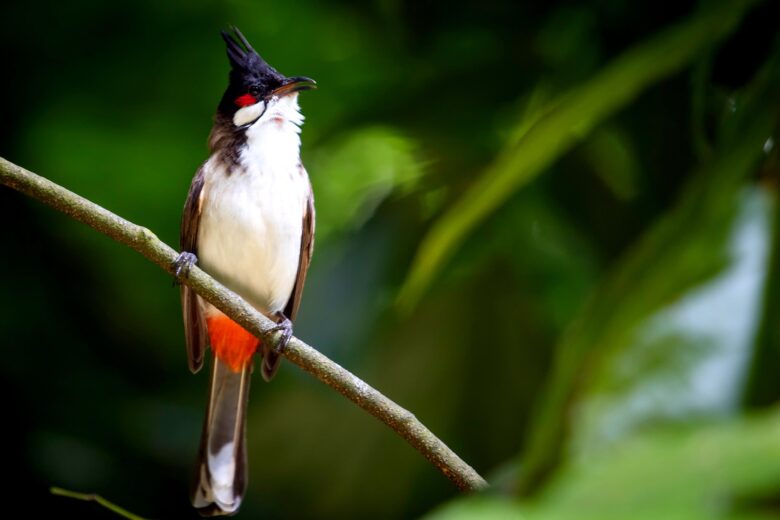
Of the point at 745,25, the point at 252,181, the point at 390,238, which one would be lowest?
the point at 745,25

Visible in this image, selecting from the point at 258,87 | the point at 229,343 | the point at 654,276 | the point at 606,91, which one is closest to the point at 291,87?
the point at 258,87

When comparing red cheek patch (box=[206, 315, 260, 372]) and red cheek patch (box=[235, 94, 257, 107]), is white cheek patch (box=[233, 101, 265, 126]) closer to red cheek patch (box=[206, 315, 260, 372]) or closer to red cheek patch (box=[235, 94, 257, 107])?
red cheek patch (box=[235, 94, 257, 107])

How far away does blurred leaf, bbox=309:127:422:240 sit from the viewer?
1081 millimetres

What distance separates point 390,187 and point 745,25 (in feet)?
2.02

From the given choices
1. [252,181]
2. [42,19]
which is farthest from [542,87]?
[42,19]

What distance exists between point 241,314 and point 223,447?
0.39 meters

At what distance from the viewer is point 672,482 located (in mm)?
238

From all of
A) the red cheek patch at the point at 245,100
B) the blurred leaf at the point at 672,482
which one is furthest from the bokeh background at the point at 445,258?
the red cheek patch at the point at 245,100

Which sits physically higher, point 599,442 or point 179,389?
point 179,389

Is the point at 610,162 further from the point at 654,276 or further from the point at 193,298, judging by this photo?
the point at 654,276

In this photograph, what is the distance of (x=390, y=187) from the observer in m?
1.14

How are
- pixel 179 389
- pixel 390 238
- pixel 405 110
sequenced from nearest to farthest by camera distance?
pixel 405 110, pixel 390 238, pixel 179 389

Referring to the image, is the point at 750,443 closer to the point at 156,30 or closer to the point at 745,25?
the point at 745,25

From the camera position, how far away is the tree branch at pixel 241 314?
63cm
